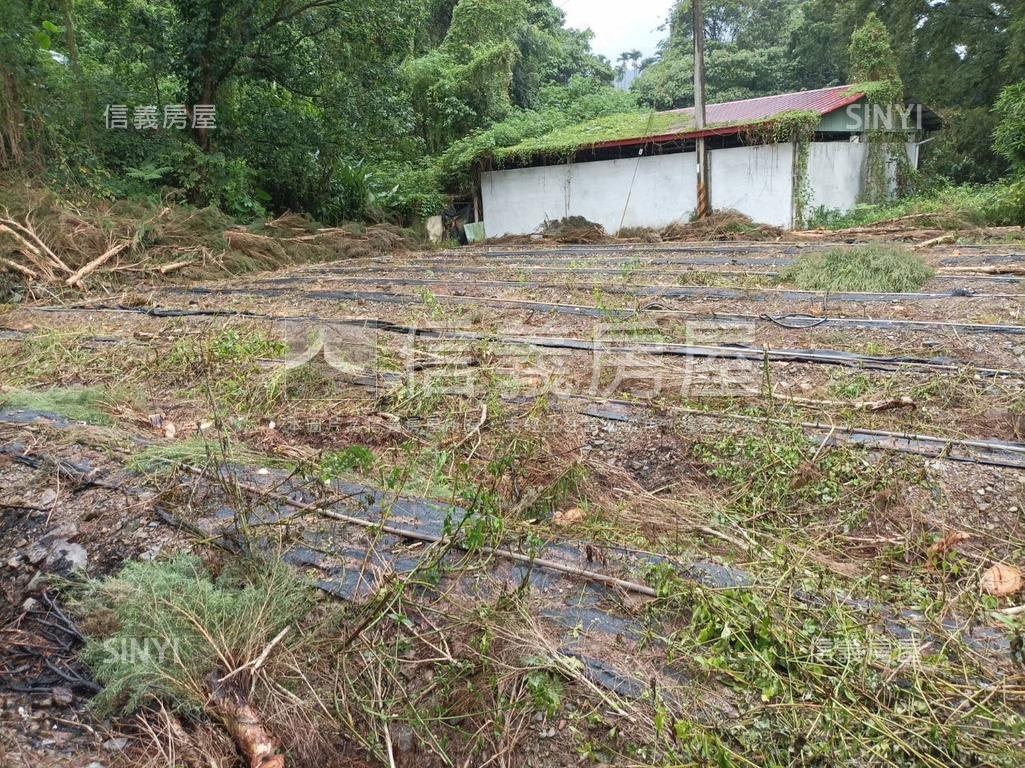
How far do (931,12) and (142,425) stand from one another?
2262 cm

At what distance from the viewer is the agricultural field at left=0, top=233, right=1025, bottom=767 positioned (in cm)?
157

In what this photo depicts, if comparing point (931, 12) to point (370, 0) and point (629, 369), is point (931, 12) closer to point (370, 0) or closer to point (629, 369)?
point (370, 0)

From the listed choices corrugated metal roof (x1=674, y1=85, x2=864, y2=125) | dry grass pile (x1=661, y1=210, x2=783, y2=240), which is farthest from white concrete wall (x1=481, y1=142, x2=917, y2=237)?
corrugated metal roof (x1=674, y1=85, x2=864, y2=125)

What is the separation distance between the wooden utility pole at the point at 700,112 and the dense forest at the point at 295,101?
3887 millimetres

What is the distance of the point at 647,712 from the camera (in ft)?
5.13

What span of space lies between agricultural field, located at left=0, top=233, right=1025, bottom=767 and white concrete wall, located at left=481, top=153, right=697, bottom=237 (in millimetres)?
8975

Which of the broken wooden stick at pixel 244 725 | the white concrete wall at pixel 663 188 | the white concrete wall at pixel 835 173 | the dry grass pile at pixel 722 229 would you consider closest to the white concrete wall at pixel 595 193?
the white concrete wall at pixel 663 188

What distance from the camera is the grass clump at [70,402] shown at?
320 cm

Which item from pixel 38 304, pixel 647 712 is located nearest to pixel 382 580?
pixel 647 712

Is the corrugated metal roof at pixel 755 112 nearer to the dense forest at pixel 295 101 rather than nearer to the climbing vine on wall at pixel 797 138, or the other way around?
the climbing vine on wall at pixel 797 138

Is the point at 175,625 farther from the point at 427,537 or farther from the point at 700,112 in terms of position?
the point at 700,112

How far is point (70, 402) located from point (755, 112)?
13.6m

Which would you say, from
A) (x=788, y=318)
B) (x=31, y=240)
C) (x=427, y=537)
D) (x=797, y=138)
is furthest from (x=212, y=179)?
(x=427, y=537)

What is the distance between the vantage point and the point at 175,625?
174 cm
